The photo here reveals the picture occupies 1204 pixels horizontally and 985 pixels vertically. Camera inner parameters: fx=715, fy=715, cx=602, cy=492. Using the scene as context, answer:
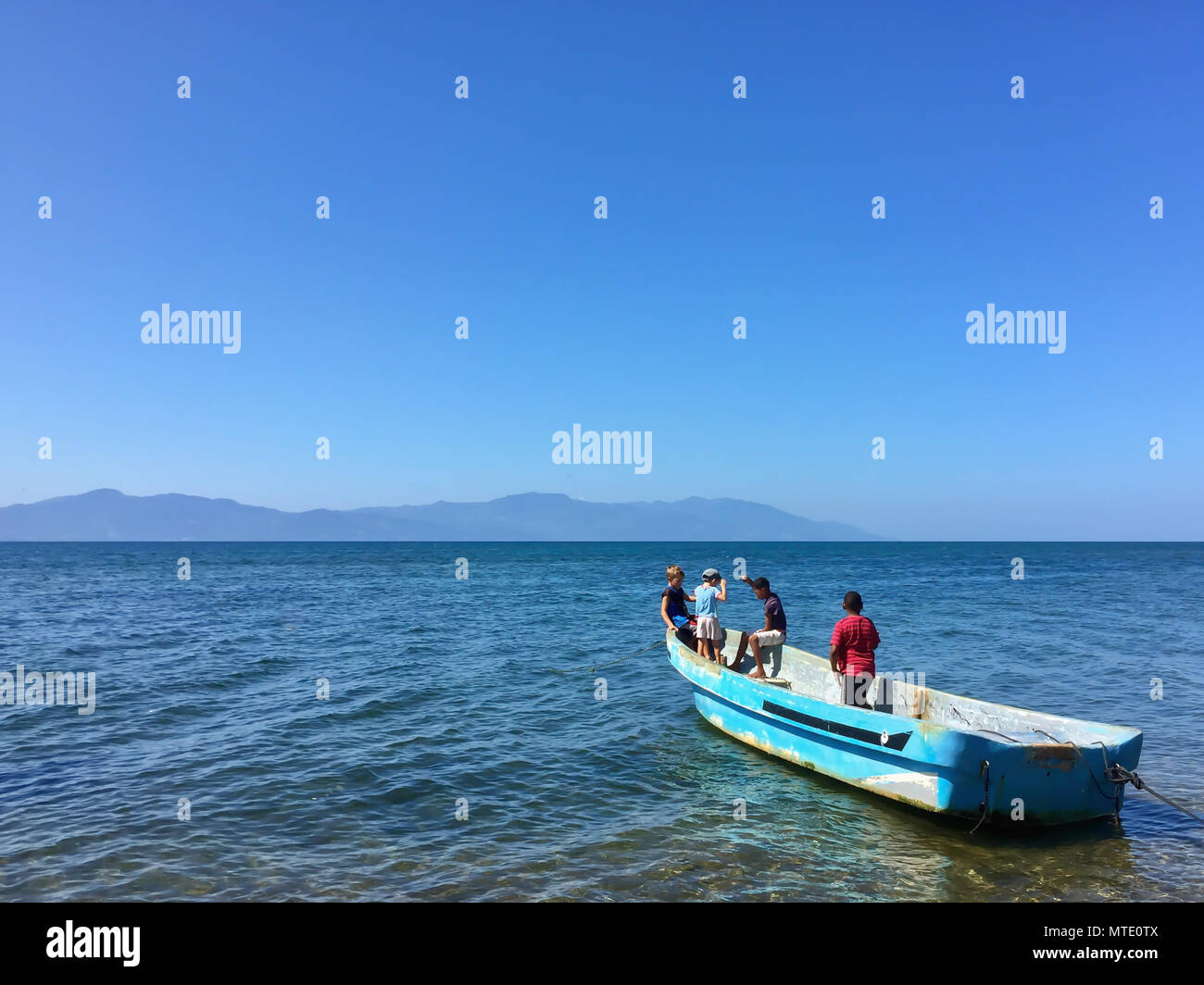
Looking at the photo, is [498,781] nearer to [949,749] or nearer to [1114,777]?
[949,749]

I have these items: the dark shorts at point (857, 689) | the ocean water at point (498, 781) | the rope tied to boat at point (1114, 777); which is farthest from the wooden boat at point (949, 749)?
the ocean water at point (498, 781)

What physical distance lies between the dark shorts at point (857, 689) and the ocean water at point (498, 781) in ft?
4.31

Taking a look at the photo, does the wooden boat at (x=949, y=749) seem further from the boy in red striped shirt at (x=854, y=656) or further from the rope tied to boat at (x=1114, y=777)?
the boy in red striped shirt at (x=854, y=656)

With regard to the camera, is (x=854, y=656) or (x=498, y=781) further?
(x=498, y=781)

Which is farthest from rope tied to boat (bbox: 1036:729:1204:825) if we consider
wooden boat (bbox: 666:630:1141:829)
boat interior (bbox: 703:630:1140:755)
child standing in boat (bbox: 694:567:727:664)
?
child standing in boat (bbox: 694:567:727:664)

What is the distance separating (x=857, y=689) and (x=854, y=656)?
0.50 m

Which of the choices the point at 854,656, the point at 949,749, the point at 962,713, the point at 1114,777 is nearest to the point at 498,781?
the point at 854,656

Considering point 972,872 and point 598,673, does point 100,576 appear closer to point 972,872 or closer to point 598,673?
point 598,673

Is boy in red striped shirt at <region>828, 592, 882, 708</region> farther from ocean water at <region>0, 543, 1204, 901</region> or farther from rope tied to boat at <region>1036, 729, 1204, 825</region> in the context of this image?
A: rope tied to boat at <region>1036, 729, 1204, 825</region>

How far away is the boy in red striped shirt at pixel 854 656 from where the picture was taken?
11125mm

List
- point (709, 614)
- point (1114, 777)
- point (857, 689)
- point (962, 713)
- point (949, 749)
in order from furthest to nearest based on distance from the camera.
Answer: point (709, 614)
point (962, 713)
point (857, 689)
point (949, 749)
point (1114, 777)

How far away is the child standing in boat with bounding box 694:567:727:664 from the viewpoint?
49.7 ft

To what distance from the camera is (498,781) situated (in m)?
11.4
